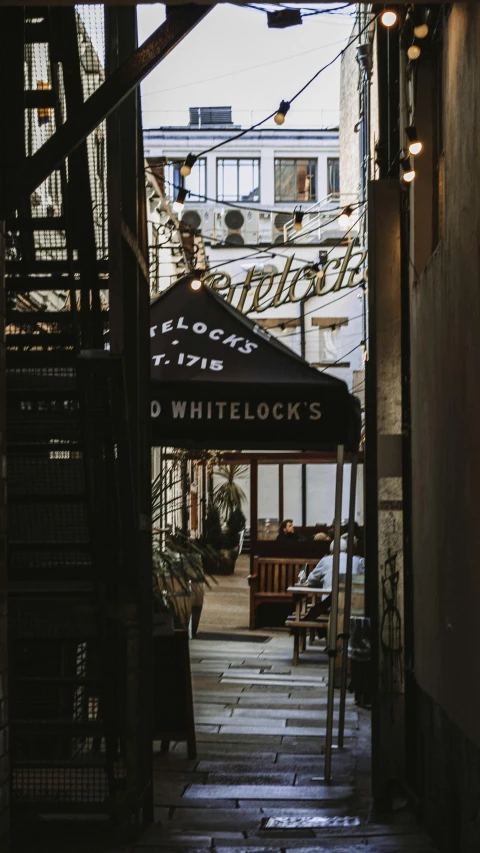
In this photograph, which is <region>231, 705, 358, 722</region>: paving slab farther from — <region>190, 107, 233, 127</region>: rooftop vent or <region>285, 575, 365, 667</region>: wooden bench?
<region>190, 107, 233, 127</region>: rooftop vent

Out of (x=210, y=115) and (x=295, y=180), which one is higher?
(x=210, y=115)

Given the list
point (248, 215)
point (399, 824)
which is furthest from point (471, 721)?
point (248, 215)

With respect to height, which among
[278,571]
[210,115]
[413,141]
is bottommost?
[278,571]

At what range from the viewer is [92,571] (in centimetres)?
558

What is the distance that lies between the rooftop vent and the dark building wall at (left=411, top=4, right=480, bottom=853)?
136 ft

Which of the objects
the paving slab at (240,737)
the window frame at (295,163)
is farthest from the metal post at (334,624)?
the window frame at (295,163)

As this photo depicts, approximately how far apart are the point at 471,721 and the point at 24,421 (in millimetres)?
2553

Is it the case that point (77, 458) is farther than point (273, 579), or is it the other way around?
point (273, 579)

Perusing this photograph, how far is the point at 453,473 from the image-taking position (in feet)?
17.4

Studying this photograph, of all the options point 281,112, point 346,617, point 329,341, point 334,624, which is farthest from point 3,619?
point 329,341

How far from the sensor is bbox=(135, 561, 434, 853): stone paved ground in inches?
218

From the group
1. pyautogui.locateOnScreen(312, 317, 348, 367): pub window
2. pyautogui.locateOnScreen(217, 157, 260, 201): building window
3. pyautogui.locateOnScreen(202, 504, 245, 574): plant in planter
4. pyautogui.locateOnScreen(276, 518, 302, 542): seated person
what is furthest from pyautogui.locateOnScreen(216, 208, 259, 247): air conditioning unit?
pyautogui.locateOnScreen(276, 518, 302, 542): seated person

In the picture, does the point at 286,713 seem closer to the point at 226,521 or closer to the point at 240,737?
the point at 240,737

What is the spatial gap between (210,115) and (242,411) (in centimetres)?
4165
